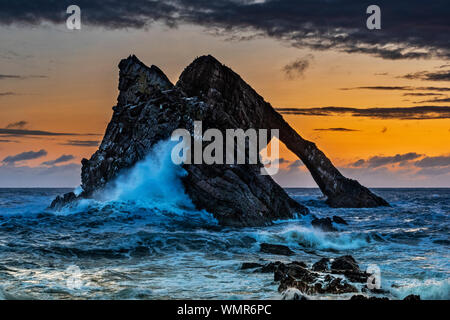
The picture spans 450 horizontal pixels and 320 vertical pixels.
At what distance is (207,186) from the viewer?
87.8ft

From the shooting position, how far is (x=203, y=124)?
2966cm

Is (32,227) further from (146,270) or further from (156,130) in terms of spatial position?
(146,270)

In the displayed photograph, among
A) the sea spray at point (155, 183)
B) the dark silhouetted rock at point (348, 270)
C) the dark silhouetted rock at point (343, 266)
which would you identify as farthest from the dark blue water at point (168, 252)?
the dark silhouetted rock at point (343, 266)

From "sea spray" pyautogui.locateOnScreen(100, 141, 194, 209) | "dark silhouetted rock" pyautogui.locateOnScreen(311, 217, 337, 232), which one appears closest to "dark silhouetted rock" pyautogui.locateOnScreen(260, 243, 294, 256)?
"dark silhouetted rock" pyautogui.locateOnScreen(311, 217, 337, 232)

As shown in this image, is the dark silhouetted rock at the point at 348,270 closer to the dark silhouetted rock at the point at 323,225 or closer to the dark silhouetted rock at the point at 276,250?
the dark silhouetted rock at the point at 276,250

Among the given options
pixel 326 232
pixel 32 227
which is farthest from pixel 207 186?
pixel 32 227

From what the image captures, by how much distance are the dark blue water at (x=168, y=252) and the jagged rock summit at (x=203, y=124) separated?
1.35m

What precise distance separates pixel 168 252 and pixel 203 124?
13580 mm

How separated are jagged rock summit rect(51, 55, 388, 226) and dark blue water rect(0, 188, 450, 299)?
1.35 m

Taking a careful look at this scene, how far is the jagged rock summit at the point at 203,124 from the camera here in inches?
1046

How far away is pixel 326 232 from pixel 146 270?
11534mm

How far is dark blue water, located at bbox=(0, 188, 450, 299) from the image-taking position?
11320mm
